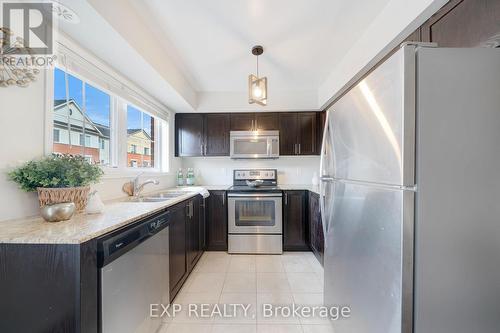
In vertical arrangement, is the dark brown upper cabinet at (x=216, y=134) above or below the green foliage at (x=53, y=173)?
above

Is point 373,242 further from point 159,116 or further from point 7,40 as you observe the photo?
point 159,116

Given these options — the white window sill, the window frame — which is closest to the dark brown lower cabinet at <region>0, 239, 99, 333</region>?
the window frame

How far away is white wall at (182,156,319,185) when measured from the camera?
3.71 metres

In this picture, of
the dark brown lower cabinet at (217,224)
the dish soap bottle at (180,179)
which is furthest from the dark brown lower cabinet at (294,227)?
the dish soap bottle at (180,179)

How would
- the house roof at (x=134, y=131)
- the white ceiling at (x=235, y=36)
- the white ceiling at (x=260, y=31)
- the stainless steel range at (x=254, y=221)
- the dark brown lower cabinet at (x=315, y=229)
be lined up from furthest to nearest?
1. the stainless steel range at (x=254, y=221)
2. the dark brown lower cabinet at (x=315, y=229)
3. the house roof at (x=134, y=131)
4. the white ceiling at (x=260, y=31)
5. the white ceiling at (x=235, y=36)

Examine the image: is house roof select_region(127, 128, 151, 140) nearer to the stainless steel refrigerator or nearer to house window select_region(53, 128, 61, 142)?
house window select_region(53, 128, 61, 142)

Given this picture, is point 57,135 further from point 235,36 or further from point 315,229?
point 315,229

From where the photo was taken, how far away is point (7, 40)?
111 centimetres

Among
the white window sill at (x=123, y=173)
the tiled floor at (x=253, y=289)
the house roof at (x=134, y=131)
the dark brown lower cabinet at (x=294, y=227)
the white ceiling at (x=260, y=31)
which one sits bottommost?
the tiled floor at (x=253, y=289)

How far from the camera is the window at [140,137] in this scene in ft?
8.04

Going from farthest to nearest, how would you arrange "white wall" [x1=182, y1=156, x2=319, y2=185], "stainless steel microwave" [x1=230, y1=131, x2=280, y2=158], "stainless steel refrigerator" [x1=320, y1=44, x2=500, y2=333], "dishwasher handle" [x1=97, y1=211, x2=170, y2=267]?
"white wall" [x1=182, y1=156, x2=319, y2=185] → "stainless steel microwave" [x1=230, y1=131, x2=280, y2=158] → "dishwasher handle" [x1=97, y1=211, x2=170, y2=267] → "stainless steel refrigerator" [x1=320, y1=44, x2=500, y2=333]

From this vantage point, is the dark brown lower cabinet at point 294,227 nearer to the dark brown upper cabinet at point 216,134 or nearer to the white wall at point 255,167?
the white wall at point 255,167

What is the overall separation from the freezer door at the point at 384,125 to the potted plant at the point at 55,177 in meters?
1.56

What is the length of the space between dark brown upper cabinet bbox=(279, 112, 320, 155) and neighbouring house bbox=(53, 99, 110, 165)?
2.40m
